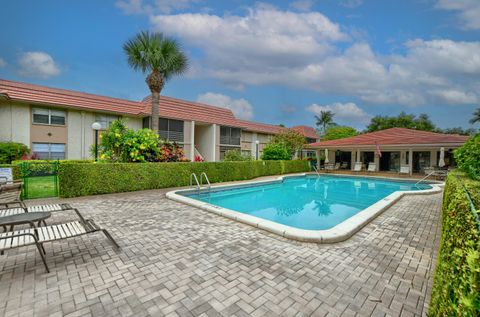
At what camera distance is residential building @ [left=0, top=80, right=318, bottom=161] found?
16297 millimetres

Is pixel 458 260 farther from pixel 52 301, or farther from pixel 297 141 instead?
pixel 297 141

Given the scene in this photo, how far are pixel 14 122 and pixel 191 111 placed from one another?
1446cm

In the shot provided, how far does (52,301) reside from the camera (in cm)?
264

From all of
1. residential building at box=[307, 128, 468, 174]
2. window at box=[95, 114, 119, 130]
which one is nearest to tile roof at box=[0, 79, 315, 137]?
window at box=[95, 114, 119, 130]

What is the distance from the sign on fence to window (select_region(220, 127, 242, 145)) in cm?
1970

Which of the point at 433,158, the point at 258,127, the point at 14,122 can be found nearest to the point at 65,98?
the point at 14,122

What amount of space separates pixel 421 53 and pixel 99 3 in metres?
20.6

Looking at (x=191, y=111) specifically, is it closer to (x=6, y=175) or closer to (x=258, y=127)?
(x=258, y=127)

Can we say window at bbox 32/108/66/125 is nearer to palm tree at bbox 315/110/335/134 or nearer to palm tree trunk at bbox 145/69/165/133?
palm tree trunk at bbox 145/69/165/133

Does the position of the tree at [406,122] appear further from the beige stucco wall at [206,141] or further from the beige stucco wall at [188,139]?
the beige stucco wall at [188,139]

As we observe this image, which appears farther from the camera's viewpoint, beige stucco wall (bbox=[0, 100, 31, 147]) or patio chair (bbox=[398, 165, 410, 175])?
patio chair (bbox=[398, 165, 410, 175])

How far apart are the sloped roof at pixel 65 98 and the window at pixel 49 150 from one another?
3363 millimetres

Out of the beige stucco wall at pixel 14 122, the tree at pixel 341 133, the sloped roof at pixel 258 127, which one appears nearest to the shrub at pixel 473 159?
the beige stucco wall at pixel 14 122

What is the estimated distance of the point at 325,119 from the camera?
55188 mm
